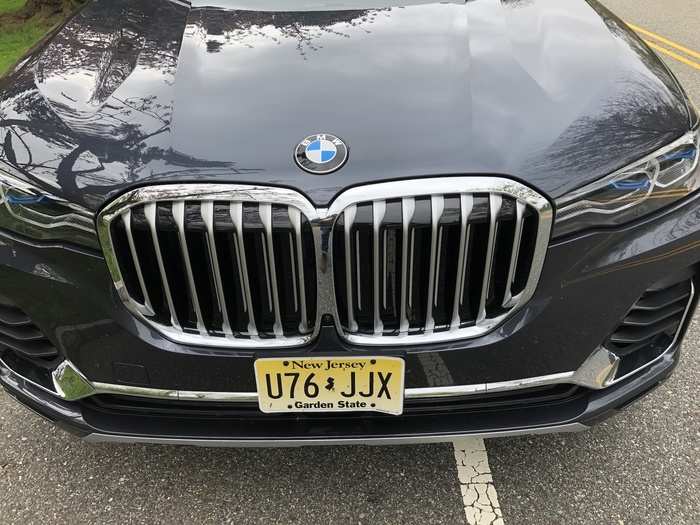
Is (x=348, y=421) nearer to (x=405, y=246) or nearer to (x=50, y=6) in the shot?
(x=405, y=246)

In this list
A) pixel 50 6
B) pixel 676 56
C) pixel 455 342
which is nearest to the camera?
pixel 455 342

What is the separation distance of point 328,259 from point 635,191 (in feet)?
2.71

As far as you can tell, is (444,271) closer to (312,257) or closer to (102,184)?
(312,257)

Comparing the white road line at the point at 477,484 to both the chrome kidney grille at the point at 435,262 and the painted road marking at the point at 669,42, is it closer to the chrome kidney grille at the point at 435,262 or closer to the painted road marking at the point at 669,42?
the chrome kidney grille at the point at 435,262

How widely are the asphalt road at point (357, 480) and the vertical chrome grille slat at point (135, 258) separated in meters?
0.84

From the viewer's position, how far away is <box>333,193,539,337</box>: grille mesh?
5.06 feet

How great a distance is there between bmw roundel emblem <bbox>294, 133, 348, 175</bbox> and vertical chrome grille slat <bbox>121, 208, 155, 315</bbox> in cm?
44

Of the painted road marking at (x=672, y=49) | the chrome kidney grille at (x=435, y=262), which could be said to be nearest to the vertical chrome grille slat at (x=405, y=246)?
the chrome kidney grille at (x=435, y=262)

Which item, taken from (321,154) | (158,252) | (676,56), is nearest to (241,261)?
(158,252)

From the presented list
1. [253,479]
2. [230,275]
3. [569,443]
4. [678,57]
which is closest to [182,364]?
[230,275]

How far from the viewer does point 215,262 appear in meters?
1.60

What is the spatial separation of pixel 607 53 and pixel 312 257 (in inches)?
46.8

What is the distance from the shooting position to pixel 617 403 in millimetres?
1901

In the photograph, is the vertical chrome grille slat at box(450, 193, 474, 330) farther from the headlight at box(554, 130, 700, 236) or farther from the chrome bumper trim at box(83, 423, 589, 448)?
the chrome bumper trim at box(83, 423, 589, 448)
